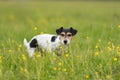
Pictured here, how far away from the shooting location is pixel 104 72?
6219mm

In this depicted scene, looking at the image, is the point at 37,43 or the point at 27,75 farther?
the point at 37,43

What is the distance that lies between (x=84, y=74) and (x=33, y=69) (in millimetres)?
856

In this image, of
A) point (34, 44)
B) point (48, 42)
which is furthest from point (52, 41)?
point (34, 44)

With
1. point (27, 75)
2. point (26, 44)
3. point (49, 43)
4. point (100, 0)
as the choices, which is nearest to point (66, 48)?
point (49, 43)

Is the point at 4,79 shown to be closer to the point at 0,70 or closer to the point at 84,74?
the point at 0,70

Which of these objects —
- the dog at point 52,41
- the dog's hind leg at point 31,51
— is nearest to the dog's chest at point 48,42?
the dog at point 52,41

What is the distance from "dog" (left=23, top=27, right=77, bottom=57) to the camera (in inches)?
278

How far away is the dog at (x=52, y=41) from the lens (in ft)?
23.2

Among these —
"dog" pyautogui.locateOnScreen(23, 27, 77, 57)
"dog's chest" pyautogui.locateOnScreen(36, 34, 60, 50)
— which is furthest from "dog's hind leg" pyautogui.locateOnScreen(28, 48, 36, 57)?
"dog's chest" pyautogui.locateOnScreen(36, 34, 60, 50)

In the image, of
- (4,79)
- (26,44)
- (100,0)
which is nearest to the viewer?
(4,79)

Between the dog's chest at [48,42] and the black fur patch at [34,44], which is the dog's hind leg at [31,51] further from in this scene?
the dog's chest at [48,42]

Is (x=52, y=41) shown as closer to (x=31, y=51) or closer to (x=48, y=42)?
(x=48, y=42)

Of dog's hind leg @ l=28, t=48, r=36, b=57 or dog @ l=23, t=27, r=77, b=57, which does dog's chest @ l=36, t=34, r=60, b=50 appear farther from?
dog's hind leg @ l=28, t=48, r=36, b=57

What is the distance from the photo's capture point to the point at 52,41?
24.5ft
